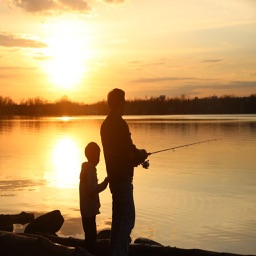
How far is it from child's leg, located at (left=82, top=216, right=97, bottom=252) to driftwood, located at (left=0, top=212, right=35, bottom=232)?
4.25m

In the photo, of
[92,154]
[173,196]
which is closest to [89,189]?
[92,154]

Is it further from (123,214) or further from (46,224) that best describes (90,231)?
(46,224)

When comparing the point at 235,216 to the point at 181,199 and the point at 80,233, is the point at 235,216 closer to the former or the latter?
the point at 181,199

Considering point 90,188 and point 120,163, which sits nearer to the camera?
point 120,163

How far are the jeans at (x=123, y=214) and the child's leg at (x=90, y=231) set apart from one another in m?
0.67

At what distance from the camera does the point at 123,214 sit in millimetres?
6250

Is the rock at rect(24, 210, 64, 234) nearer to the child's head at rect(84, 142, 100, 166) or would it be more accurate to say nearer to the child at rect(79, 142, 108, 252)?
the child at rect(79, 142, 108, 252)

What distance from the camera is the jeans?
621 centimetres

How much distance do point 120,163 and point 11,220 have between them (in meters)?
6.26

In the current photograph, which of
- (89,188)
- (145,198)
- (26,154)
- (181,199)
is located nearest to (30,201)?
(145,198)

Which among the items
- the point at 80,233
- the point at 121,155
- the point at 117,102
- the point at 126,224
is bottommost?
the point at 80,233

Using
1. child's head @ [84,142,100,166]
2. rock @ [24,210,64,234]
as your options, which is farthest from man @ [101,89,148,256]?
rock @ [24,210,64,234]

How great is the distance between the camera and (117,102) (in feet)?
20.8

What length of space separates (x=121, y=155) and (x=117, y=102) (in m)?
0.72
